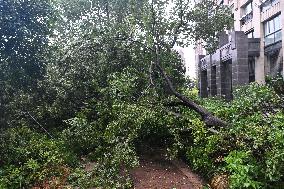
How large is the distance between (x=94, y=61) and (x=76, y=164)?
4.56 metres

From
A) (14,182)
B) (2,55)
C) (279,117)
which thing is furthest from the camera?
(2,55)

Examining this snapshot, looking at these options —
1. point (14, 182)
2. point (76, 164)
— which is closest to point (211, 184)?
point (76, 164)

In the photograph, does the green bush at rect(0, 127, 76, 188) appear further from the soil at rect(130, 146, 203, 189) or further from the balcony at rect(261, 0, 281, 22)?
the balcony at rect(261, 0, 281, 22)

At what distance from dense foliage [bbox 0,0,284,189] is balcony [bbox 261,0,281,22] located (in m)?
6.89

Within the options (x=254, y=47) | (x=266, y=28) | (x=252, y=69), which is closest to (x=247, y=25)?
(x=266, y=28)

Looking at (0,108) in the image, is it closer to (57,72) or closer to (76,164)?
(57,72)

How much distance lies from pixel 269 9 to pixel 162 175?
16.7 metres

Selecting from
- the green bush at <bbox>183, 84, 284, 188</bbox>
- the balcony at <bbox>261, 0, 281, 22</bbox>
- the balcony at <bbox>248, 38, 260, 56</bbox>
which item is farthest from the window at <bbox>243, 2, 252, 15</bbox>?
the green bush at <bbox>183, 84, 284, 188</bbox>

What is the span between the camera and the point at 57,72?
1423 cm

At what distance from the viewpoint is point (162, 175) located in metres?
10.6

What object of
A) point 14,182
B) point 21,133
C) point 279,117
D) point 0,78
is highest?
point 0,78

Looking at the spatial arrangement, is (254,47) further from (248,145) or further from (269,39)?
(248,145)

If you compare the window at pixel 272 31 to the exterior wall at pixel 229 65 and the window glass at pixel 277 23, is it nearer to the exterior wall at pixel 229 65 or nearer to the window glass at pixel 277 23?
the window glass at pixel 277 23

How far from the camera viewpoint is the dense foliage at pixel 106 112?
8.86m
